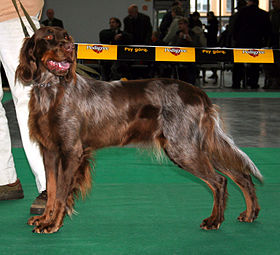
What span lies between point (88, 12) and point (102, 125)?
1464cm

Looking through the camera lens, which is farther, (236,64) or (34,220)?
(236,64)

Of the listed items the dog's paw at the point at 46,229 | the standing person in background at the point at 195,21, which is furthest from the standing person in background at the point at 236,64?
the dog's paw at the point at 46,229

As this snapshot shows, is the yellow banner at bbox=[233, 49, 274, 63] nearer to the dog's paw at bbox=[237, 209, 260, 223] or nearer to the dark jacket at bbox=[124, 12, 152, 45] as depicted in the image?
the dark jacket at bbox=[124, 12, 152, 45]

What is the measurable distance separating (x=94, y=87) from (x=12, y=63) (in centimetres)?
63

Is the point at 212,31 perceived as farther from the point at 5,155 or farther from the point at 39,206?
the point at 39,206

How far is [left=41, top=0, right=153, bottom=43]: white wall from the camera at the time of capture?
17031 mm

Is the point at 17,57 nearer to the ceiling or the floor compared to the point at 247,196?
nearer to the ceiling

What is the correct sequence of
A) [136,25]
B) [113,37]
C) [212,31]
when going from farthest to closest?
[212,31], [136,25], [113,37]

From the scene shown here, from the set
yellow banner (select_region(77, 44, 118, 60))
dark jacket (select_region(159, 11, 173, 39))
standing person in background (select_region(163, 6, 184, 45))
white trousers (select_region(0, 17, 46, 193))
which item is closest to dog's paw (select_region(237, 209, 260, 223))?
white trousers (select_region(0, 17, 46, 193))

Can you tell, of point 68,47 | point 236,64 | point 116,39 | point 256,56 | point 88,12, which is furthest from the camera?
point 88,12

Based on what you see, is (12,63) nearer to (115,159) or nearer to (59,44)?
(59,44)

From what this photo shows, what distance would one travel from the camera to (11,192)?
11.4 ft

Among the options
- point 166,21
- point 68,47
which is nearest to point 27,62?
point 68,47

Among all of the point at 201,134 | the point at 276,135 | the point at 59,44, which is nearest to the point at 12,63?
the point at 59,44
